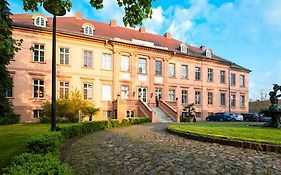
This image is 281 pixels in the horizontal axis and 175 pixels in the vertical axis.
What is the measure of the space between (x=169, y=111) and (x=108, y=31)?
15030 millimetres

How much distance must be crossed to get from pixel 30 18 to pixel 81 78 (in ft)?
31.3

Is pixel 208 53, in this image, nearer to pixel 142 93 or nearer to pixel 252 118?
pixel 252 118

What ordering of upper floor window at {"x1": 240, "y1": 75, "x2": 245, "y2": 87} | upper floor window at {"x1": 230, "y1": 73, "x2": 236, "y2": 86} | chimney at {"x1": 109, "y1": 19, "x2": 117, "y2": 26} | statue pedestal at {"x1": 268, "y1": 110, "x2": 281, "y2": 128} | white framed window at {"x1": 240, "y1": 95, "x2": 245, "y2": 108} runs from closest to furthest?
statue pedestal at {"x1": 268, "y1": 110, "x2": 281, "y2": 128}
chimney at {"x1": 109, "y1": 19, "x2": 117, "y2": 26}
upper floor window at {"x1": 230, "y1": 73, "x2": 236, "y2": 86}
white framed window at {"x1": 240, "y1": 95, "x2": 245, "y2": 108}
upper floor window at {"x1": 240, "y1": 75, "x2": 245, "y2": 87}

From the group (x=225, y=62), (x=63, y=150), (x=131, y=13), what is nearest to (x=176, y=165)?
(x=131, y=13)

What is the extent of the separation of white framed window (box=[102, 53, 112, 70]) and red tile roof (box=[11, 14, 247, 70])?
8.25ft

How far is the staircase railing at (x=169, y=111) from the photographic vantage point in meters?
32.6

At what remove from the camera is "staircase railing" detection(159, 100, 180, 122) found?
32612mm

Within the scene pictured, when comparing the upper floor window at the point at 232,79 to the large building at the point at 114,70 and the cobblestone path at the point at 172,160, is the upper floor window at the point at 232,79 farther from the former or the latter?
the cobblestone path at the point at 172,160

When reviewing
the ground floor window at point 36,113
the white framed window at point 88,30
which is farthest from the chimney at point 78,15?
the ground floor window at point 36,113

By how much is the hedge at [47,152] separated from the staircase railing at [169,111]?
1189 cm

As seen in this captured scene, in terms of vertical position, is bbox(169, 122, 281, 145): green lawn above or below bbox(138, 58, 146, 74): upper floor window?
below

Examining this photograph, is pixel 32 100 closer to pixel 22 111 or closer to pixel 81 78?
pixel 22 111

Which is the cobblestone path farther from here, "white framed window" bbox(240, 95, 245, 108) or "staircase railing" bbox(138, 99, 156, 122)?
"white framed window" bbox(240, 95, 245, 108)

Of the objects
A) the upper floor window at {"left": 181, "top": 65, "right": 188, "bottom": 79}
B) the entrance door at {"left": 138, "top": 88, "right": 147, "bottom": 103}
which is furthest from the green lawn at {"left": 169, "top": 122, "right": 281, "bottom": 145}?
the upper floor window at {"left": 181, "top": 65, "right": 188, "bottom": 79}
